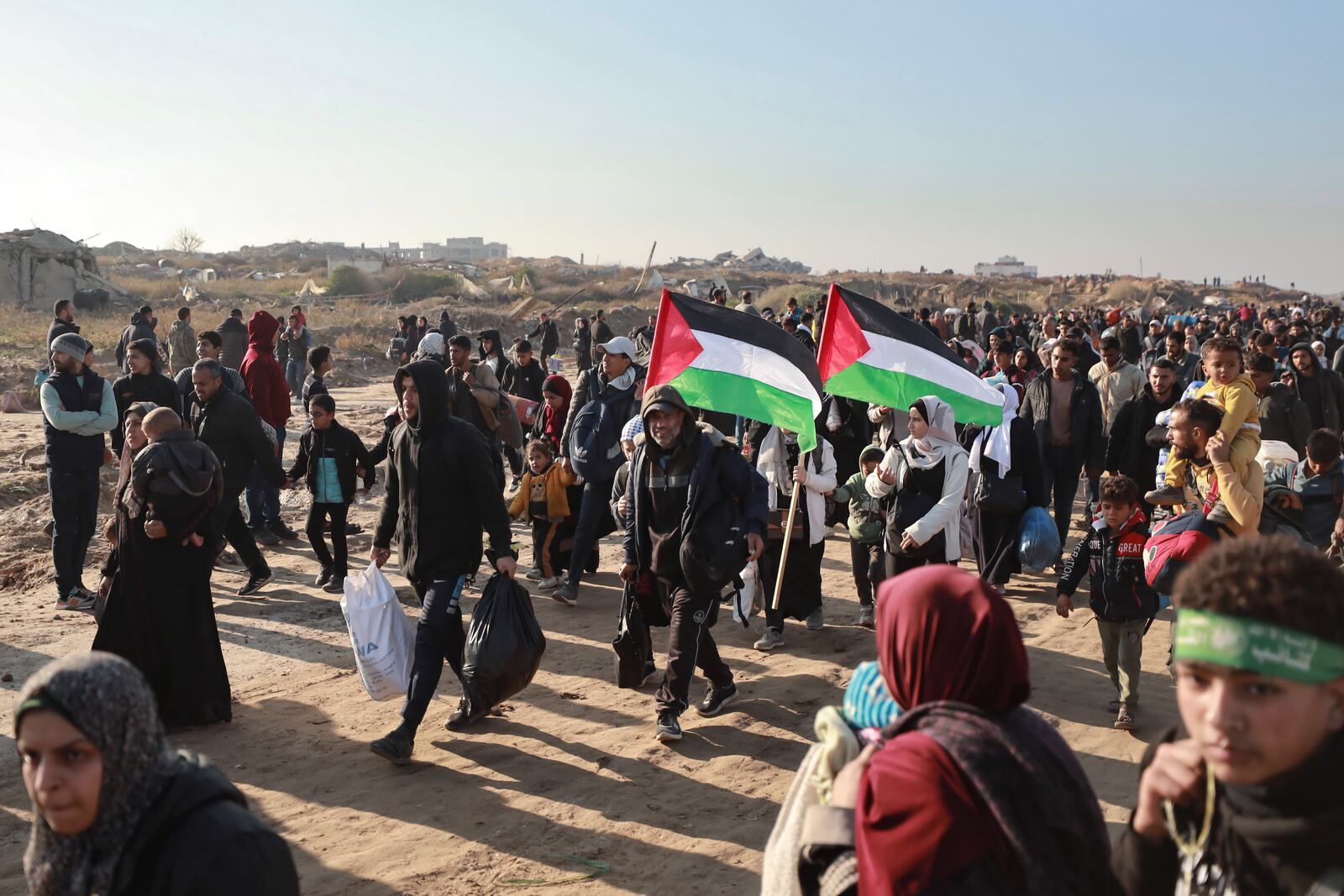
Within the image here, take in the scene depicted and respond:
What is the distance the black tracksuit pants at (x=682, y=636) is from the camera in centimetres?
585

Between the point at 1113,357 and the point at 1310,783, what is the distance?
9338mm

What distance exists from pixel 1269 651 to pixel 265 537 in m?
10.2

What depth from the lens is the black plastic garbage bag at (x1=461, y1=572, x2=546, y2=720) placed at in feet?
18.8

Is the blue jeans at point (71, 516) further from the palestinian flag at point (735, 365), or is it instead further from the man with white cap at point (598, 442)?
the palestinian flag at point (735, 365)

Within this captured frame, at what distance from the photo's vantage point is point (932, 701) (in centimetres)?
229

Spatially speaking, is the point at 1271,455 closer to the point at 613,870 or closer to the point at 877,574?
the point at 877,574

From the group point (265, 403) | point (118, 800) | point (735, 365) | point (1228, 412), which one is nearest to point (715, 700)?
point (735, 365)

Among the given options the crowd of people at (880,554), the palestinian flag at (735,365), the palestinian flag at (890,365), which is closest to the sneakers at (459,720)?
the crowd of people at (880,554)

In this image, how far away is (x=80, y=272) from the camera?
124 feet

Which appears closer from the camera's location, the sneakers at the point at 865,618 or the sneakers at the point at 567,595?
the sneakers at the point at 865,618

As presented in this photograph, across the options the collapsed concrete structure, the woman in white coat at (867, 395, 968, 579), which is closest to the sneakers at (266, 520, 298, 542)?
the woman in white coat at (867, 395, 968, 579)

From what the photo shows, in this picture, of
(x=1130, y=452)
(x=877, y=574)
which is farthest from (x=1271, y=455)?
(x=877, y=574)

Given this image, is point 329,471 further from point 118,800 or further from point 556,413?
point 118,800

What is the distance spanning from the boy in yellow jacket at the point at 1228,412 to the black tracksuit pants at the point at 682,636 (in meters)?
2.40
